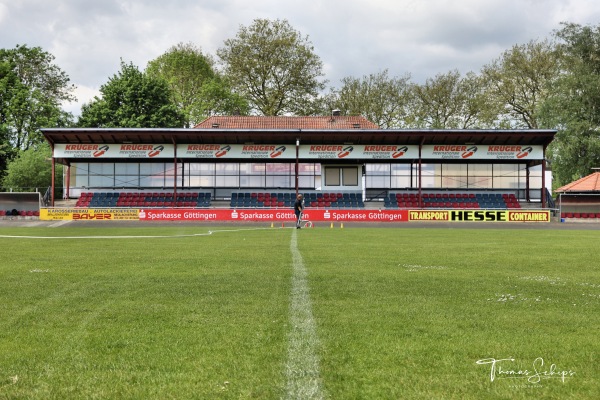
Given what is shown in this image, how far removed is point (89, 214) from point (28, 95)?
2618 centimetres

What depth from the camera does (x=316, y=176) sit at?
158 feet

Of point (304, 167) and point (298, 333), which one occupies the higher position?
point (304, 167)

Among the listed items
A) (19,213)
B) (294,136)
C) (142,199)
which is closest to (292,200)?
(294,136)

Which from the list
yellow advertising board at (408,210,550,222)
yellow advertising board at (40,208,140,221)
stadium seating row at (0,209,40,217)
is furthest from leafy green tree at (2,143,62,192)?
yellow advertising board at (408,210,550,222)

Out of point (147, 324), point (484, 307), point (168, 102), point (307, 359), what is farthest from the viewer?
point (168, 102)

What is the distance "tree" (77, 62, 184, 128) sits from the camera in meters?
53.6

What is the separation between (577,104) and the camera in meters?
50.9

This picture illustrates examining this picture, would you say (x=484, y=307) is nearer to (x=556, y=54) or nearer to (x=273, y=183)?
(x=273, y=183)

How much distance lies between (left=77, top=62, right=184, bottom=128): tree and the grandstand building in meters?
7.37

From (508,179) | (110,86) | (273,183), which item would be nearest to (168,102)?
(110,86)

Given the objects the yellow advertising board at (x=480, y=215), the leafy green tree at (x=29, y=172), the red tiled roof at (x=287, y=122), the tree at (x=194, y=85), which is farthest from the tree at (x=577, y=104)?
the leafy green tree at (x=29, y=172)

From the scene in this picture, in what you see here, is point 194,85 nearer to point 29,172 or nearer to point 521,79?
point 29,172

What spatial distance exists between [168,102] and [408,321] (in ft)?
181

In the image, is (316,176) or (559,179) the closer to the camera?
(316,176)
